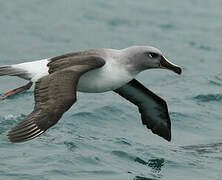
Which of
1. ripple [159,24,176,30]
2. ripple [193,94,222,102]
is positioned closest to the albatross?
ripple [193,94,222,102]

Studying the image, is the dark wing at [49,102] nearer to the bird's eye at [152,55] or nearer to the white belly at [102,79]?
the white belly at [102,79]

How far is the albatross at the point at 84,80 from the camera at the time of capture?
9.02m

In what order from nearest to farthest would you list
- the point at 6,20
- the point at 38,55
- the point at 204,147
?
the point at 204,147
the point at 38,55
the point at 6,20

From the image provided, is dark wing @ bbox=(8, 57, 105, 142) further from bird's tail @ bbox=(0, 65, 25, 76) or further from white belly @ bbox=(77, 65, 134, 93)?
bird's tail @ bbox=(0, 65, 25, 76)

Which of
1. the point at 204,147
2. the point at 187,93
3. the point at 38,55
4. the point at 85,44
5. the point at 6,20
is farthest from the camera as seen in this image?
the point at 6,20

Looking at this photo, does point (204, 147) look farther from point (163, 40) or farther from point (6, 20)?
point (6, 20)

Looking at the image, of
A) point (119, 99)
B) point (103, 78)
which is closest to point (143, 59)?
point (103, 78)

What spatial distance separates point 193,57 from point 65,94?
450 inches

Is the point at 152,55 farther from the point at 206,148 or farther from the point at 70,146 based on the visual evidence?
the point at 206,148

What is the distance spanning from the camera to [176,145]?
12453 millimetres

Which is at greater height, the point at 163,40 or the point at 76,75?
the point at 76,75

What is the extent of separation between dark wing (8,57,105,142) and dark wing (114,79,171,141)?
2.66 m

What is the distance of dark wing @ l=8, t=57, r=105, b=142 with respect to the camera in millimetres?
8898

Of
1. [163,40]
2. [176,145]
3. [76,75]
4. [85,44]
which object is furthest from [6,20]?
[76,75]
